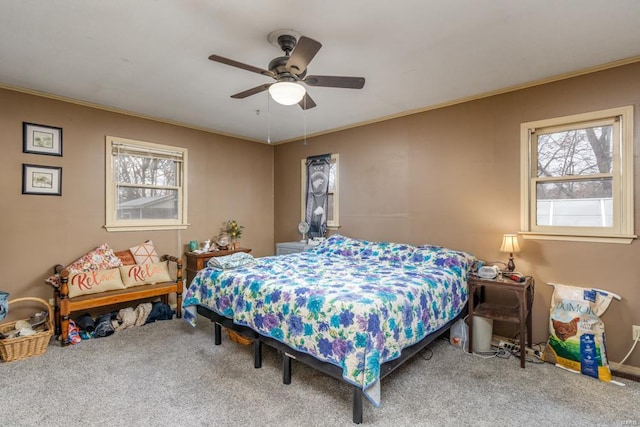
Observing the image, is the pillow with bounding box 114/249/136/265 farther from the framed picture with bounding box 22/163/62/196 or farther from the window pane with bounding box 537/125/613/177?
the window pane with bounding box 537/125/613/177

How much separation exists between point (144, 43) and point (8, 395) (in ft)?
8.92

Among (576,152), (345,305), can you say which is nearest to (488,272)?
(576,152)

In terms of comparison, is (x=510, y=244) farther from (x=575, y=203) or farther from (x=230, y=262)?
(x=230, y=262)

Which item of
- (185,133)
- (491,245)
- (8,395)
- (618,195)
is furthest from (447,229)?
(8,395)

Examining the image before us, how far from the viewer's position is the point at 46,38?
2314 mm

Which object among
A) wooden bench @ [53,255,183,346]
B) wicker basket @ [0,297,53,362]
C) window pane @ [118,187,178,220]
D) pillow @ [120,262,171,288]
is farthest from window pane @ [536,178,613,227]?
wicker basket @ [0,297,53,362]

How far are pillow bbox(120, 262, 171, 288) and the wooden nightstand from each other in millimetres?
3477

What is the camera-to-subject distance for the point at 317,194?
4.96 meters

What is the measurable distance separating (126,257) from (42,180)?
1.20 meters

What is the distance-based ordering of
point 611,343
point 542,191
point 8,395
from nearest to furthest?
1. point 8,395
2. point 611,343
3. point 542,191

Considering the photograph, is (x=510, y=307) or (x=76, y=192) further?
(x=76, y=192)

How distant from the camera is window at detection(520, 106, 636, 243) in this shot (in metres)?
2.66

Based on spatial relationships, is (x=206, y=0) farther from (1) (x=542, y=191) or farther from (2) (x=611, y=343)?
(2) (x=611, y=343)

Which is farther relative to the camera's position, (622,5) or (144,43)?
(144,43)
